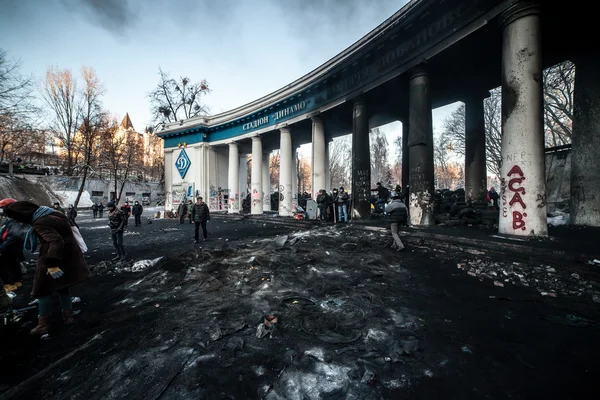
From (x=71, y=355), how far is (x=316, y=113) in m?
13.2

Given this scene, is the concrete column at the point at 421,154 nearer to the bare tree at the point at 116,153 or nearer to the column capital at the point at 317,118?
the column capital at the point at 317,118

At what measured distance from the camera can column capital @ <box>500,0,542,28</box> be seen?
19.2ft

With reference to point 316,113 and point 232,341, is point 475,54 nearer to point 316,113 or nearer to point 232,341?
point 316,113

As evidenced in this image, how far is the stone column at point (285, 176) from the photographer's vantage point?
15656 mm

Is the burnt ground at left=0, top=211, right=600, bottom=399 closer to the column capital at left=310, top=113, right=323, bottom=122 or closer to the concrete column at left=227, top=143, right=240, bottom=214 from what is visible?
the column capital at left=310, top=113, right=323, bottom=122

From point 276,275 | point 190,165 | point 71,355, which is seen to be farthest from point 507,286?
point 190,165

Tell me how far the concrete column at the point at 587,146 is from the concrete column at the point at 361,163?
6.83m

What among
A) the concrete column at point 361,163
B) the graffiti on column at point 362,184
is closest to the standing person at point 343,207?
the concrete column at point 361,163

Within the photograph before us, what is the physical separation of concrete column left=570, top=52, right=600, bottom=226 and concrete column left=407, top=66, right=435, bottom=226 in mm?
4395

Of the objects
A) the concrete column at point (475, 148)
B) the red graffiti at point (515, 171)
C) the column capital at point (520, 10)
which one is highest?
the column capital at point (520, 10)

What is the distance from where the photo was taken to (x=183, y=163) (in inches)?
827

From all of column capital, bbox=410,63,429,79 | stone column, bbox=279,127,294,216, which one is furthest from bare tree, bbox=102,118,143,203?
column capital, bbox=410,63,429,79

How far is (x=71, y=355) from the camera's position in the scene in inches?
105

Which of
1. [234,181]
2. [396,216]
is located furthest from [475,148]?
[234,181]
